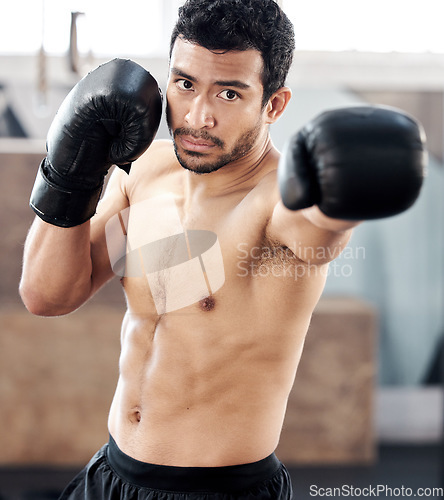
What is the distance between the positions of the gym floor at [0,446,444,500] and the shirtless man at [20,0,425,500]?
45.1 inches

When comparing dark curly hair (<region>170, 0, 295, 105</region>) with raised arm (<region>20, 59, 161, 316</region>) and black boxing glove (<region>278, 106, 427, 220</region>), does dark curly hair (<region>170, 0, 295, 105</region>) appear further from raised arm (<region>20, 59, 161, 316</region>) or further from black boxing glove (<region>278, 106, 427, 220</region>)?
black boxing glove (<region>278, 106, 427, 220</region>)

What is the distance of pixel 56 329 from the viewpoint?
231 centimetres

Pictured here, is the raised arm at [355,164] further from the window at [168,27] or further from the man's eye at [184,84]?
the window at [168,27]

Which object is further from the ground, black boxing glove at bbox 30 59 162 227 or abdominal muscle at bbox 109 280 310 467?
black boxing glove at bbox 30 59 162 227

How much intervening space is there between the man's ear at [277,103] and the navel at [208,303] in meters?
0.32

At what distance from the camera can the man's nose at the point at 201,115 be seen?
949mm

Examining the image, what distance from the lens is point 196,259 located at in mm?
1044

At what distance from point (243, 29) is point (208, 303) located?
44cm

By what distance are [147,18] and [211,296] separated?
2.18m

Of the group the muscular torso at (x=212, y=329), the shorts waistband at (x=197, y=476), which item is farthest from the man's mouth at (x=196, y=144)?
the shorts waistband at (x=197, y=476)

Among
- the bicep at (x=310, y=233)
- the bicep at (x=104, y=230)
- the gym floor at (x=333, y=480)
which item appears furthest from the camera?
the gym floor at (x=333, y=480)

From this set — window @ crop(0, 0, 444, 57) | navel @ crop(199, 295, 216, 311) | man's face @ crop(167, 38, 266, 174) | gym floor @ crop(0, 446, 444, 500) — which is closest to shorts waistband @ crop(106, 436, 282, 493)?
navel @ crop(199, 295, 216, 311)

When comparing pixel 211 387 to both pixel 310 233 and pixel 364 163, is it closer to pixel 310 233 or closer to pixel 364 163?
pixel 310 233

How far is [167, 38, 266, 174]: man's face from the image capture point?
0.95m
